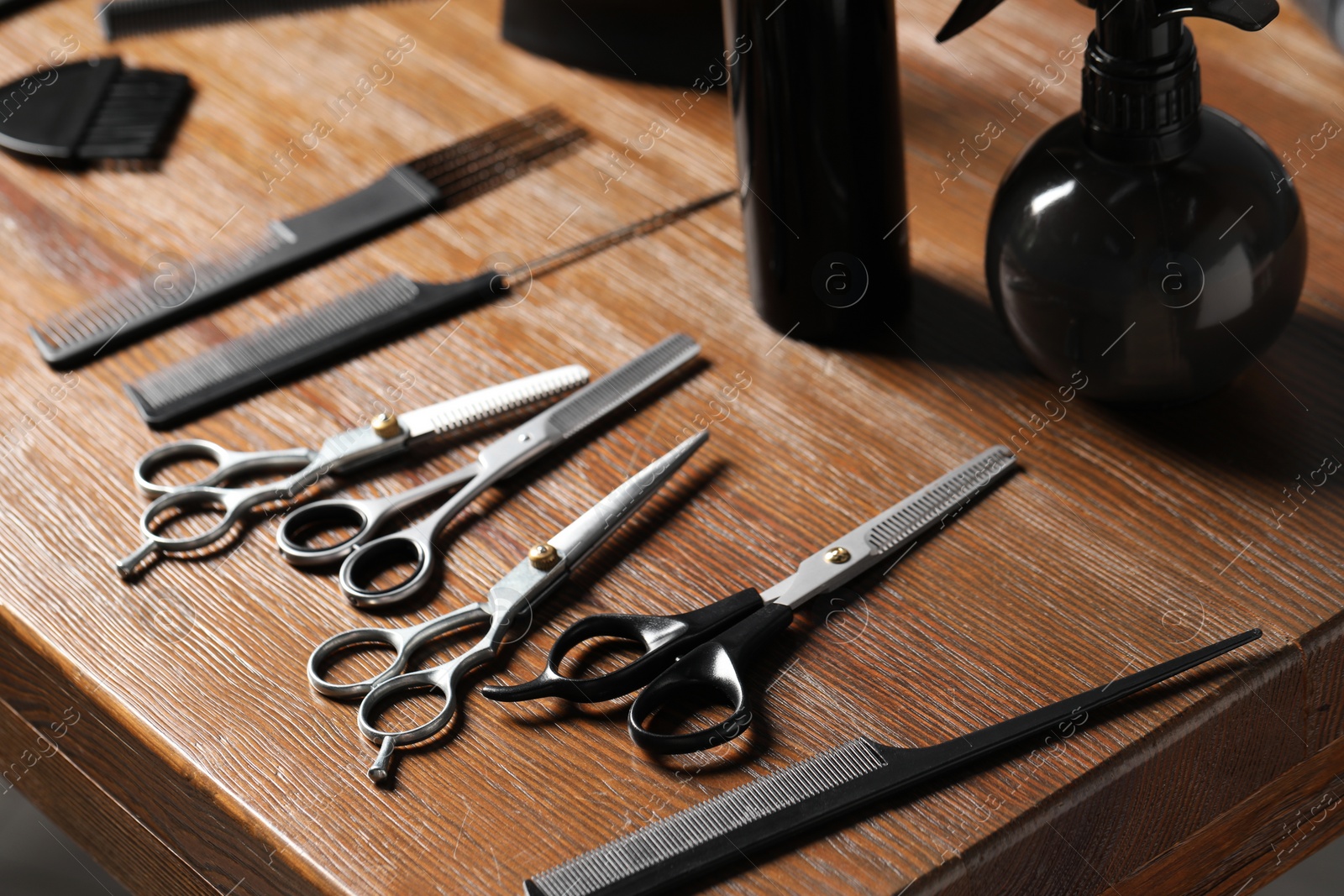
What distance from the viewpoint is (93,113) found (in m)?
1.12

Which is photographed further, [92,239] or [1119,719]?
[92,239]

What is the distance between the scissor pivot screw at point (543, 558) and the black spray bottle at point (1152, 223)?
0.28 m

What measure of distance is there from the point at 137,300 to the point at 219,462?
203mm

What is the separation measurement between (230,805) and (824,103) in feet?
1.56

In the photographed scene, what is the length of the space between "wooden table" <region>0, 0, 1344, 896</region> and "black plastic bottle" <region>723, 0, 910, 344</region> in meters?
0.04

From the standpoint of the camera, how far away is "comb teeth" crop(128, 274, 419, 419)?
0.87 m

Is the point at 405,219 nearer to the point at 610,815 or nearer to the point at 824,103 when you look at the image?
the point at 824,103

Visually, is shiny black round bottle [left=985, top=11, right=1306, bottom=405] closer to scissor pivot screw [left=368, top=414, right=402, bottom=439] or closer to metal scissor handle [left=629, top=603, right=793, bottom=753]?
metal scissor handle [left=629, top=603, right=793, bottom=753]

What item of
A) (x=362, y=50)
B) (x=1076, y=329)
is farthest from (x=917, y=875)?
(x=362, y=50)

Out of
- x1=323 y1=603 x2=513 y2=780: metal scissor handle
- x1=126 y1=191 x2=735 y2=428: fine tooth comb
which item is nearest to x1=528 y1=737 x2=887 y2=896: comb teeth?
x1=323 y1=603 x2=513 y2=780: metal scissor handle

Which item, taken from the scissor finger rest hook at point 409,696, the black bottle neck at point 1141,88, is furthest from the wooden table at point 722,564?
the black bottle neck at point 1141,88

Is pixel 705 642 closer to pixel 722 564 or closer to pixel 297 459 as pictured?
pixel 722 564

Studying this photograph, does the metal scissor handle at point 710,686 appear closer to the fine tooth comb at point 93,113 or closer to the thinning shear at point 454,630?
the thinning shear at point 454,630

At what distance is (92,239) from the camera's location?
102 centimetres
